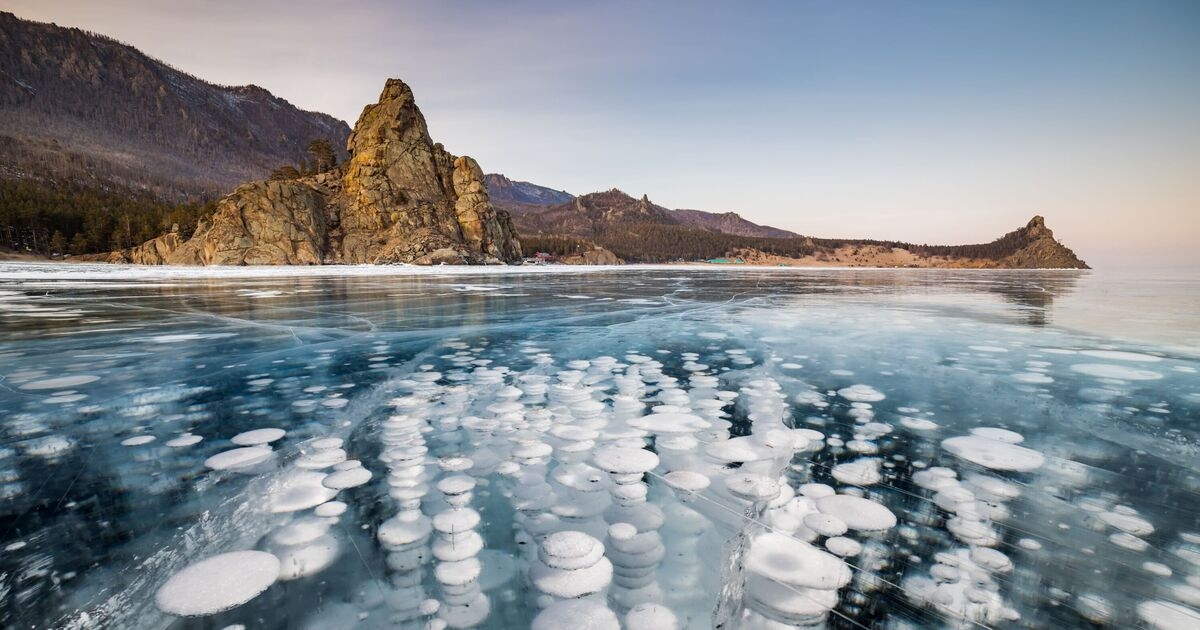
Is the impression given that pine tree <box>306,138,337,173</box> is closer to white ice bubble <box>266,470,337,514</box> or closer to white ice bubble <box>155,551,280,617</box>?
white ice bubble <box>266,470,337,514</box>

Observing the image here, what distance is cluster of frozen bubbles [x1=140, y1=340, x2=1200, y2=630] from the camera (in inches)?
71.4

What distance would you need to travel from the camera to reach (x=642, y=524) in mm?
2402

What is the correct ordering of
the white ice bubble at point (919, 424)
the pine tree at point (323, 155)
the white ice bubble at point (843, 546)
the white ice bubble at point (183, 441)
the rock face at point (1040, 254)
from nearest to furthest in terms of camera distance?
the white ice bubble at point (843, 546)
the white ice bubble at point (183, 441)
the white ice bubble at point (919, 424)
the pine tree at point (323, 155)
the rock face at point (1040, 254)

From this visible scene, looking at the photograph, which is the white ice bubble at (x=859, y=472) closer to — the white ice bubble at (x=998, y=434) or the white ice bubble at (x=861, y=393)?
the white ice bubble at (x=998, y=434)

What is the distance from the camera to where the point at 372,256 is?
233 feet

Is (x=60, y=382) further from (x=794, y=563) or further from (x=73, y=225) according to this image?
(x=73, y=225)

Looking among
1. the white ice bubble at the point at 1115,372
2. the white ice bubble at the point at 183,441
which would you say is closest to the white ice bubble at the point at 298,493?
the white ice bubble at the point at 183,441

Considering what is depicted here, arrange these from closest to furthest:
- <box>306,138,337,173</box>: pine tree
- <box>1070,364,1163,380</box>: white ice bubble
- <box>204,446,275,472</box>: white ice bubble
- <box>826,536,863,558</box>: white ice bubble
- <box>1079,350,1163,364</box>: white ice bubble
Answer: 1. <box>826,536,863,558</box>: white ice bubble
2. <box>204,446,275,472</box>: white ice bubble
3. <box>1070,364,1163,380</box>: white ice bubble
4. <box>1079,350,1163,364</box>: white ice bubble
5. <box>306,138,337,173</box>: pine tree

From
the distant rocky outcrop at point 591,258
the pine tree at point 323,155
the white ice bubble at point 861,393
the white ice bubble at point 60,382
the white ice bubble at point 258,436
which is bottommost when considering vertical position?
the white ice bubble at point 60,382

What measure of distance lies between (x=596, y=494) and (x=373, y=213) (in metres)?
79.4

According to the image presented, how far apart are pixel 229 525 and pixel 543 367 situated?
3.93 m

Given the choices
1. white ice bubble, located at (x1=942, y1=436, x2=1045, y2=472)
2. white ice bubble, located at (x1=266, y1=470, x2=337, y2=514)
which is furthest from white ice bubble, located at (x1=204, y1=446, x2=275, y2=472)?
white ice bubble, located at (x1=942, y1=436, x2=1045, y2=472)

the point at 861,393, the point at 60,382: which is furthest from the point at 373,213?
the point at 861,393

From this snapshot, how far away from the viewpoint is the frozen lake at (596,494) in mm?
1832
